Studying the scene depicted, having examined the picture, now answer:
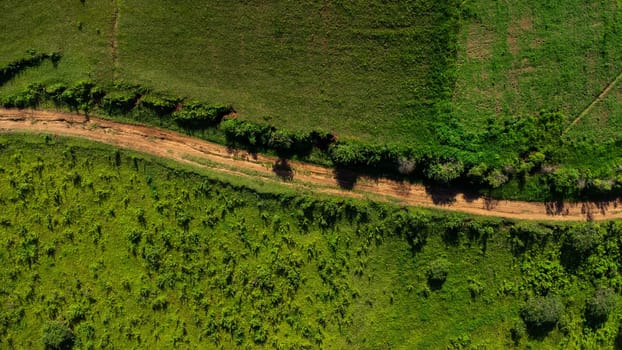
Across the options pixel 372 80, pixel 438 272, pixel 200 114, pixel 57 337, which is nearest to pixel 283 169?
pixel 200 114

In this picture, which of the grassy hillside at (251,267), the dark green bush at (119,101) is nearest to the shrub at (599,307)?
the grassy hillside at (251,267)

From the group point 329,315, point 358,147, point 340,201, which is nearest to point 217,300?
point 329,315

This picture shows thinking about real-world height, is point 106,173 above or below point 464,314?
above

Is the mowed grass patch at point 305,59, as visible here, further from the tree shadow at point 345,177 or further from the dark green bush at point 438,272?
the dark green bush at point 438,272

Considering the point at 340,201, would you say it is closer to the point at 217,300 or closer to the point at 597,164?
the point at 217,300

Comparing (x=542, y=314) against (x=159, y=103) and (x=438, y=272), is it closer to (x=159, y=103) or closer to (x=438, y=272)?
(x=438, y=272)

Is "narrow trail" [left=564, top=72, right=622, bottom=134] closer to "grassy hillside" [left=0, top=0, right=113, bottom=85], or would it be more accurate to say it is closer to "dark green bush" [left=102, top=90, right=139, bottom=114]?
"dark green bush" [left=102, top=90, right=139, bottom=114]

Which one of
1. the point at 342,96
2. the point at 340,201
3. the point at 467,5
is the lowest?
the point at 340,201
